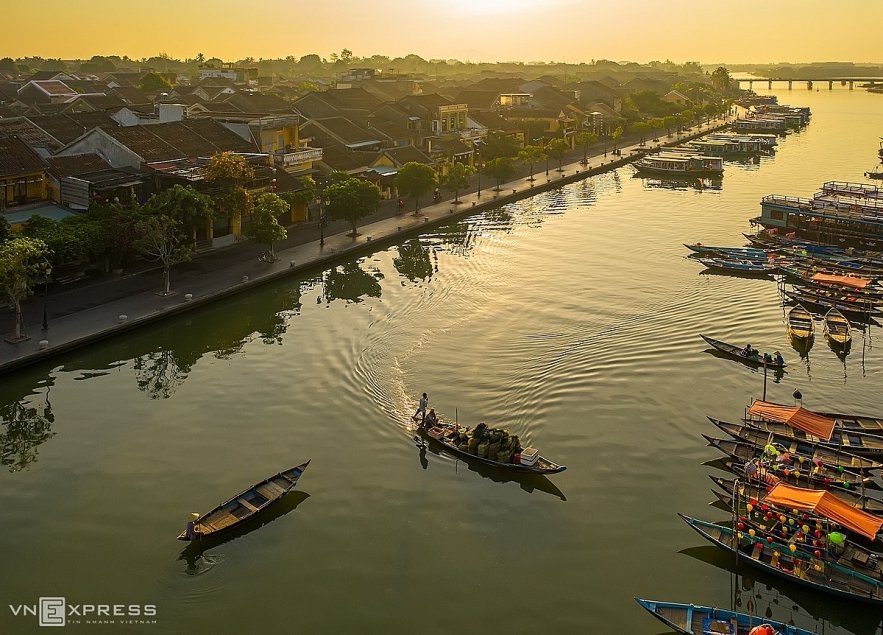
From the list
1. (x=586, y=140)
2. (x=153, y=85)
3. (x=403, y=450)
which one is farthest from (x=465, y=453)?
(x=153, y=85)

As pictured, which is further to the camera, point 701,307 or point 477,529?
point 701,307

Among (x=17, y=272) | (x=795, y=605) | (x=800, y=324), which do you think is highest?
(x=17, y=272)

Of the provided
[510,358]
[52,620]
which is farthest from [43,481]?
[510,358]

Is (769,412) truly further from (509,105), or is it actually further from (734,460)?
(509,105)

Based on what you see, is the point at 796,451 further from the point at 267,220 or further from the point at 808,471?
the point at 267,220

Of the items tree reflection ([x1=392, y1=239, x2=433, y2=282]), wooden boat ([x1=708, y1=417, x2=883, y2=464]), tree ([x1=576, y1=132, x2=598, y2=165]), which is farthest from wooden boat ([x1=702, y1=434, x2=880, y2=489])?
tree ([x1=576, y1=132, x2=598, y2=165])

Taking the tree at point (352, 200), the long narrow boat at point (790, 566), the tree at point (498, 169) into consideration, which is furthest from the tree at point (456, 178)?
the long narrow boat at point (790, 566)

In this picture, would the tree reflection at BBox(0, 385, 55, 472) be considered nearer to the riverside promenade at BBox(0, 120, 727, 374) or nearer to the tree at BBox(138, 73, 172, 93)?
the riverside promenade at BBox(0, 120, 727, 374)
